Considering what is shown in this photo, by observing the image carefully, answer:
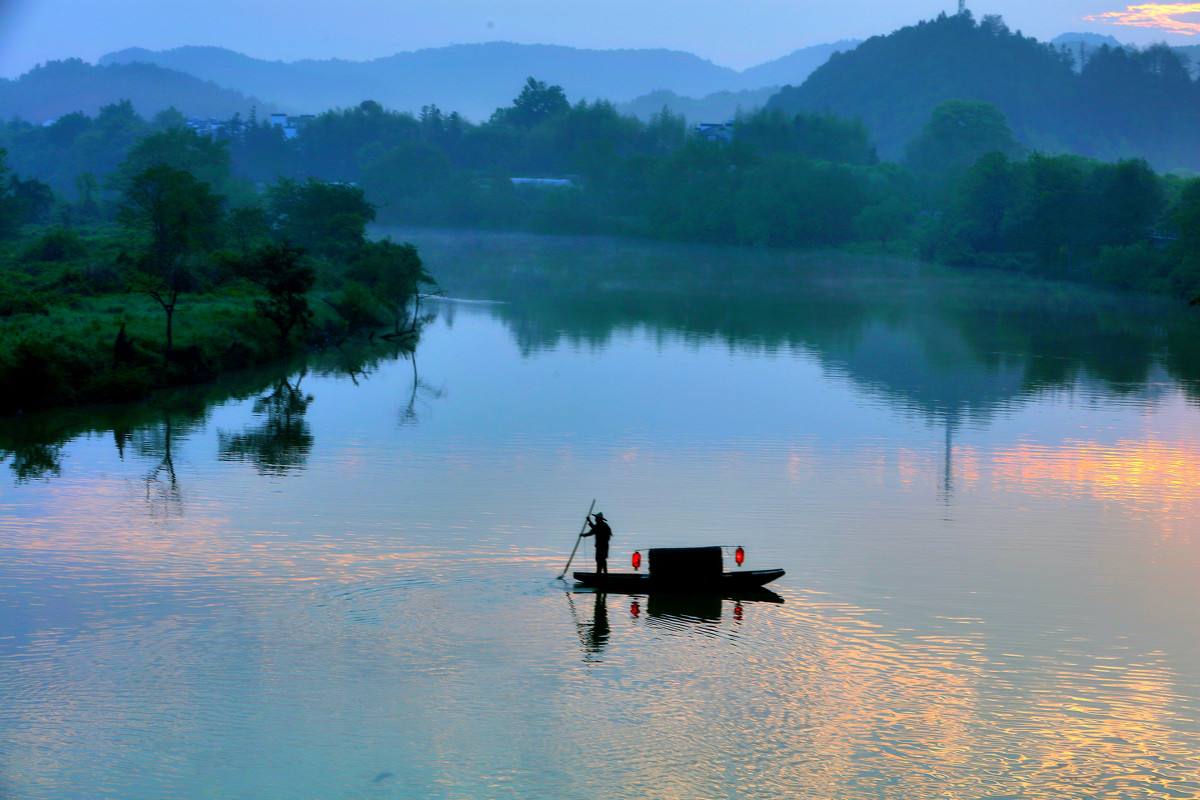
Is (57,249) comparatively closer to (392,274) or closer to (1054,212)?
(392,274)

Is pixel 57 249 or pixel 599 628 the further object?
pixel 57 249

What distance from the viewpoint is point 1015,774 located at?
63.2 feet

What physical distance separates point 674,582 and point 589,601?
1738mm

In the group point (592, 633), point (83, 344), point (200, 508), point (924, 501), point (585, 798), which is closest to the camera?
point (585, 798)

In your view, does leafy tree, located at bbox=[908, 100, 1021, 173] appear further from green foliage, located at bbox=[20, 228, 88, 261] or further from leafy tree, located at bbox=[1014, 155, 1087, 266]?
green foliage, located at bbox=[20, 228, 88, 261]

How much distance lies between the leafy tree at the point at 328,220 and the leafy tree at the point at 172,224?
5275mm

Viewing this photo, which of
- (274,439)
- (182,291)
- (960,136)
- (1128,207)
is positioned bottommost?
(274,439)

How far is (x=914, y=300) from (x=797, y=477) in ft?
202

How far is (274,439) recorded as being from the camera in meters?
43.2

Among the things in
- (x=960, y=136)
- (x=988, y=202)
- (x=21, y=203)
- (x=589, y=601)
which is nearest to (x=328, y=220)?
(x=21, y=203)

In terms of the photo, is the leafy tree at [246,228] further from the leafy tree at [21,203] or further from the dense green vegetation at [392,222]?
the leafy tree at [21,203]

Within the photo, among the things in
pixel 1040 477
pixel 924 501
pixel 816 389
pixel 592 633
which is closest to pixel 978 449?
pixel 1040 477

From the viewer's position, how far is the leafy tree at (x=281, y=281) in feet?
197

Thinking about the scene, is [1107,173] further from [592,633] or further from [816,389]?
[592,633]
